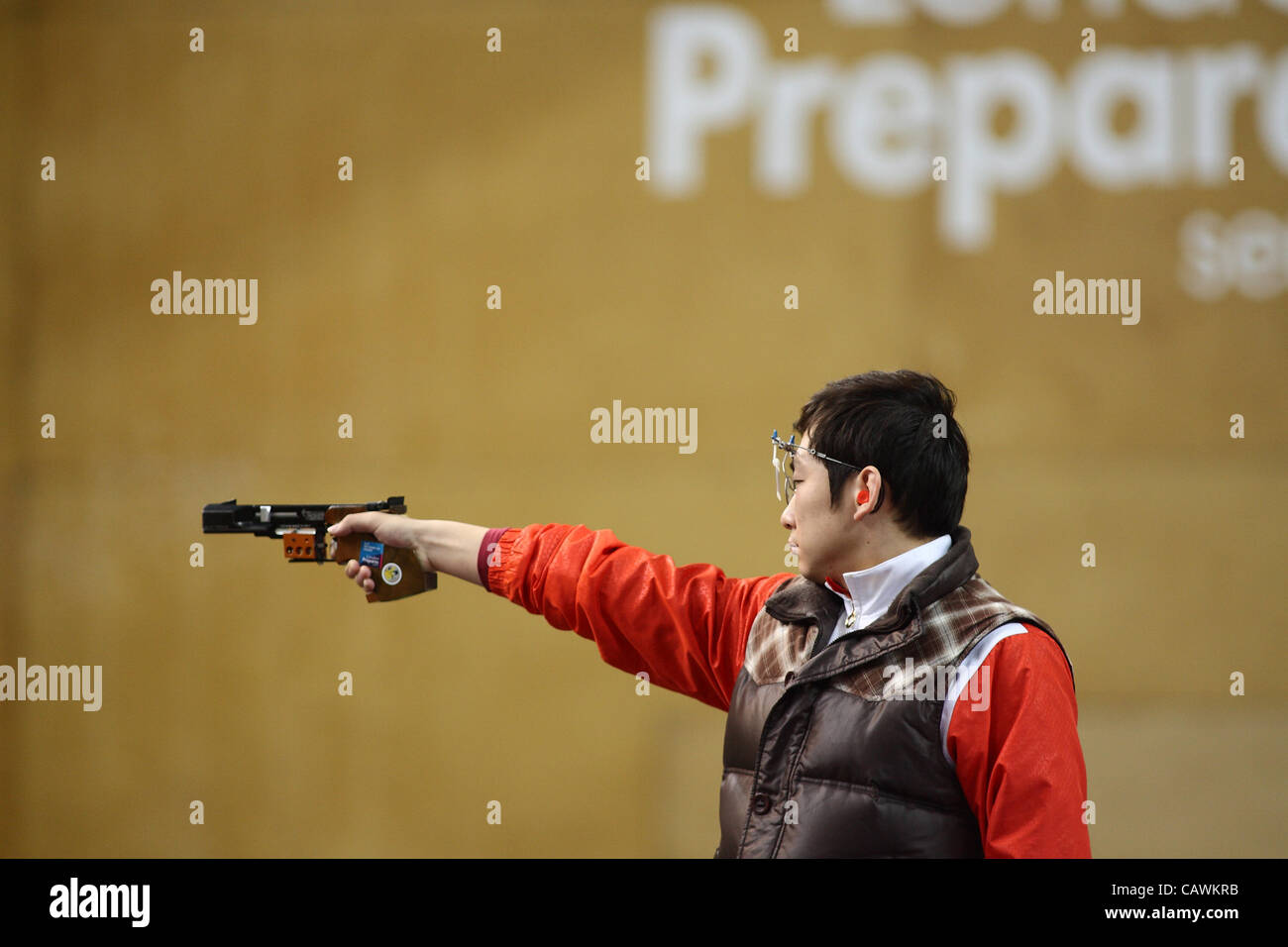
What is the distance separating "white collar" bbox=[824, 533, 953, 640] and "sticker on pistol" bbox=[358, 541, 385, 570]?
37.2 inches

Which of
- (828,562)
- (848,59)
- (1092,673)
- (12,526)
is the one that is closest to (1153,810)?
(1092,673)

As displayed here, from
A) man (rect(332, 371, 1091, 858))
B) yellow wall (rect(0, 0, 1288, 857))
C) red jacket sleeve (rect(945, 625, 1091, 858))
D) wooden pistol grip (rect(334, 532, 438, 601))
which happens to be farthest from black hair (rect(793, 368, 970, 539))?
yellow wall (rect(0, 0, 1288, 857))

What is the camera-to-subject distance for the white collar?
171cm

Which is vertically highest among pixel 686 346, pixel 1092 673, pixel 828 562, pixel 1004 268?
pixel 1004 268

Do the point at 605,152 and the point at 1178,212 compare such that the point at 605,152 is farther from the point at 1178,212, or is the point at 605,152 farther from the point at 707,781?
the point at 707,781

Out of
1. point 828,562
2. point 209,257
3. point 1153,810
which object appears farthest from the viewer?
point 209,257

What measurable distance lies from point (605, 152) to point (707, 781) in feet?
6.90

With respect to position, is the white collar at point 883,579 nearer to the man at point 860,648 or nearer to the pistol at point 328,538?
the man at point 860,648

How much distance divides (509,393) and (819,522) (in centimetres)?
206

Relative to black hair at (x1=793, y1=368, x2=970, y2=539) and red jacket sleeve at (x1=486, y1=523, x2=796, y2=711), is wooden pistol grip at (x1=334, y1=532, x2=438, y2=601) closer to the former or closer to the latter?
red jacket sleeve at (x1=486, y1=523, x2=796, y2=711)

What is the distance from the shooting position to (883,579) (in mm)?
1714

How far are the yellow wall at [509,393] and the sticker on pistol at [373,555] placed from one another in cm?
141

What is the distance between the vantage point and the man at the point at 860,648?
1.49 m

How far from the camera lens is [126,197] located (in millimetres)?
3756
